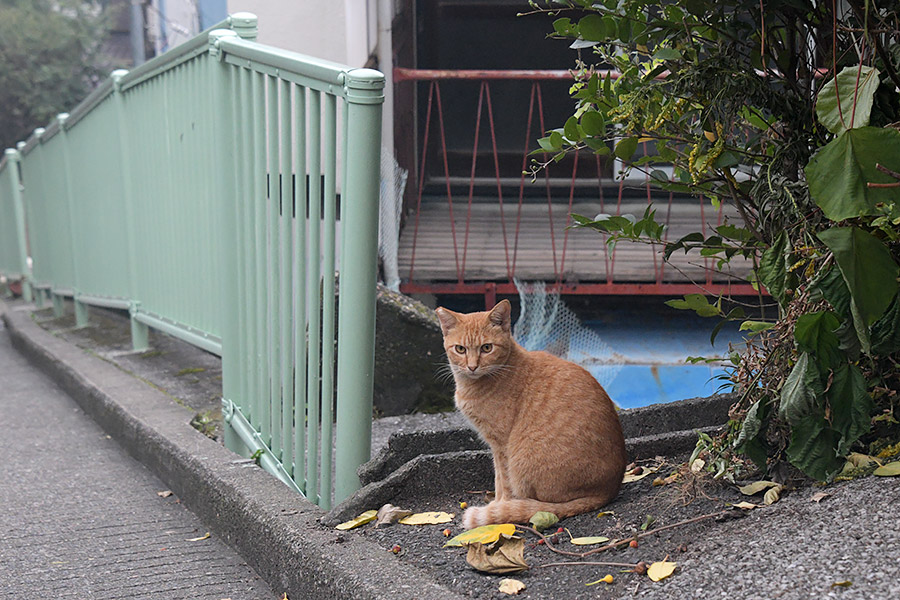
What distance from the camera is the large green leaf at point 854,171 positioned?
4.50ft

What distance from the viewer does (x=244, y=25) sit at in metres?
2.95

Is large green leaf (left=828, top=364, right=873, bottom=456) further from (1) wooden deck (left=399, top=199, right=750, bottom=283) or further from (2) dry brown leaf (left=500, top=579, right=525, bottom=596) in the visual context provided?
(1) wooden deck (left=399, top=199, right=750, bottom=283)

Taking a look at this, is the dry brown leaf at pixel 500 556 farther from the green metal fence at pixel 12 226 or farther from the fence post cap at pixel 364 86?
the green metal fence at pixel 12 226

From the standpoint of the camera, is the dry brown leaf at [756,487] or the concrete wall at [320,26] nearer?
the dry brown leaf at [756,487]

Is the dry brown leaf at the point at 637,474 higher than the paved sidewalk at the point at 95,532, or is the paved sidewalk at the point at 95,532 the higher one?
the dry brown leaf at the point at 637,474

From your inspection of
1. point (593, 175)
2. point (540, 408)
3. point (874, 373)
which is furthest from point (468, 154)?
point (874, 373)

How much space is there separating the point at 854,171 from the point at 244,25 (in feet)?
7.12

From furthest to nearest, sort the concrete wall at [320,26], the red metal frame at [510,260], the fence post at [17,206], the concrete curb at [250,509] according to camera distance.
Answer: the fence post at [17,206], the concrete wall at [320,26], the red metal frame at [510,260], the concrete curb at [250,509]

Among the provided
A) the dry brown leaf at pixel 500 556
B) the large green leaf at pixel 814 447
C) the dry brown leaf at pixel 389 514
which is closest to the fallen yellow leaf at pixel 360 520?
the dry brown leaf at pixel 389 514

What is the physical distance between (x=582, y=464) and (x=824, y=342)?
2.00 feet

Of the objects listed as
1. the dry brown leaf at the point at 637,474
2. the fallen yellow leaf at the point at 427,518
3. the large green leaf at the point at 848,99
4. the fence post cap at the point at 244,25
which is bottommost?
the fallen yellow leaf at the point at 427,518

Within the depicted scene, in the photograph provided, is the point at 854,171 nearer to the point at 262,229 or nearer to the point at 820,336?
the point at 820,336

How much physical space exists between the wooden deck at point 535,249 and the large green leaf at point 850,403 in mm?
2173

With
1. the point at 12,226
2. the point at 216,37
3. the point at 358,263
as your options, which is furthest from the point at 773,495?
the point at 12,226
